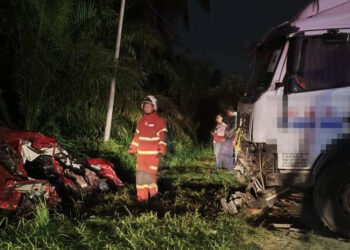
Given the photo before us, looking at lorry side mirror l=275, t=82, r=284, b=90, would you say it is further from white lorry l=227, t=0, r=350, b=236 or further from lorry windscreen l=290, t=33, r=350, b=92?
lorry windscreen l=290, t=33, r=350, b=92

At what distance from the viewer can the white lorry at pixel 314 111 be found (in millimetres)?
5035

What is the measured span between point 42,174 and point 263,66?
3420 mm

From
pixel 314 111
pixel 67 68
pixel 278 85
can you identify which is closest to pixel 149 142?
pixel 278 85

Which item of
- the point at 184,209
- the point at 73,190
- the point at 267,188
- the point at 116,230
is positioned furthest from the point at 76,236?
the point at 267,188

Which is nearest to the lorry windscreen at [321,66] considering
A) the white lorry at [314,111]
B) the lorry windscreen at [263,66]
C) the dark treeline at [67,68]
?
the white lorry at [314,111]

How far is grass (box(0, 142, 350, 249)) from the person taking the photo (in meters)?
4.12

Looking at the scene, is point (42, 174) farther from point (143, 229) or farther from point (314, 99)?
point (314, 99)

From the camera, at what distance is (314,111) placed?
199 inches

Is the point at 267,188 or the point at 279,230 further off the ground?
the point at 267,188

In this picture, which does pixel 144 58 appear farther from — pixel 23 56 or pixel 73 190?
pixel 73 190

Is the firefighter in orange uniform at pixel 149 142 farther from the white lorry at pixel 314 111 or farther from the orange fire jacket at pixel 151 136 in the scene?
the white lorry at pixel 314 111

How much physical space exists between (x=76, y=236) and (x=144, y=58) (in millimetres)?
8507

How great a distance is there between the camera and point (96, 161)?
7.43 metres

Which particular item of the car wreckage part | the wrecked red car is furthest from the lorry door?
the wrecked red car
